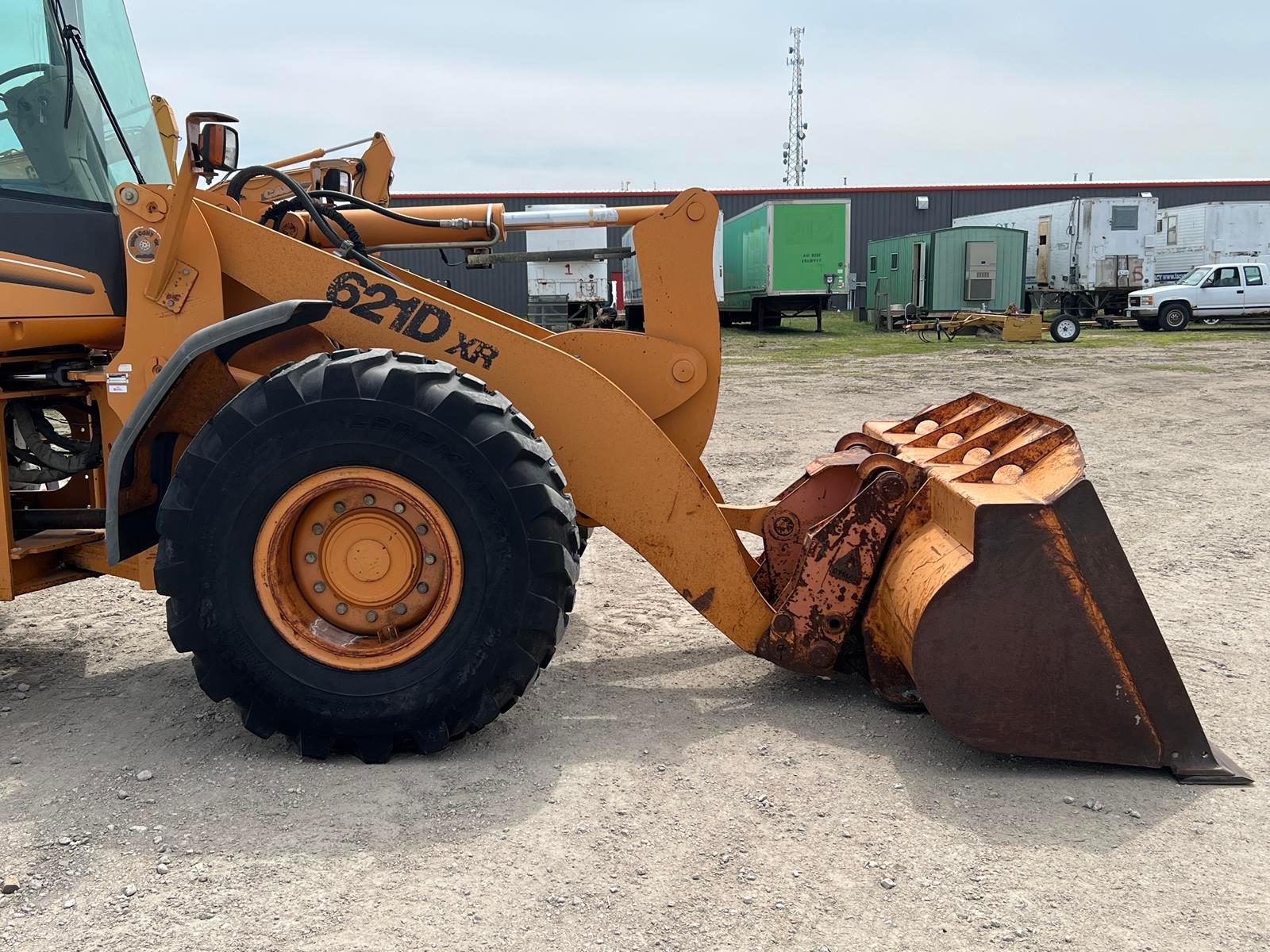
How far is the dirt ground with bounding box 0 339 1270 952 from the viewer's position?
2.65 meters

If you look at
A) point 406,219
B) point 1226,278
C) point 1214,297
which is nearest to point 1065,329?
point 1214,297

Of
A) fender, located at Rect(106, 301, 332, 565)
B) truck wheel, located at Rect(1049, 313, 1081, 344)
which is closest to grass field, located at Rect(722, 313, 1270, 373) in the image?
truck wheel, located at Rect(1049, 313, 1081, 344)

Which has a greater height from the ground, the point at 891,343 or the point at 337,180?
the point at 337,180

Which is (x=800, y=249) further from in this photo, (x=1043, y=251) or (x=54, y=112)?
(x=54, y=112)

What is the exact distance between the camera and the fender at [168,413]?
11.6 ft

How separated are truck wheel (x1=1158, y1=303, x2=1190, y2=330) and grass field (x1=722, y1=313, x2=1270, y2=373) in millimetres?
497

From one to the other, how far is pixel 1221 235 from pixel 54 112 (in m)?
31.5

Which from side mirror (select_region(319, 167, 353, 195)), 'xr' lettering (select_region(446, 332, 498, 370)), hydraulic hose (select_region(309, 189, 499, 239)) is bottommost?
'xr' lettering (select_region(446, 332, 498, 370))

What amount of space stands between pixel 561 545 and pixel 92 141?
2544mm

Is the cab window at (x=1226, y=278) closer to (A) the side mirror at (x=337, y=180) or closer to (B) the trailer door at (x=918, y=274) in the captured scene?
(B) the trailer door at (x=918, y=274)

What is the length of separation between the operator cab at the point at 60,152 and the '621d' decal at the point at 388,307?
91 centimetres

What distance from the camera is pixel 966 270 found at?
95.8 ft

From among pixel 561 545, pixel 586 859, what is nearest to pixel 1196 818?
pixel 586 859

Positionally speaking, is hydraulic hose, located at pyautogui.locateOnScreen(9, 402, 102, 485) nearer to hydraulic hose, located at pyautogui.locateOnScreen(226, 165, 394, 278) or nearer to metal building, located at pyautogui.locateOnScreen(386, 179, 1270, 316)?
hydraulic hose, located at pyautogui.locateOnScreen(226, 165, 394, 278)
